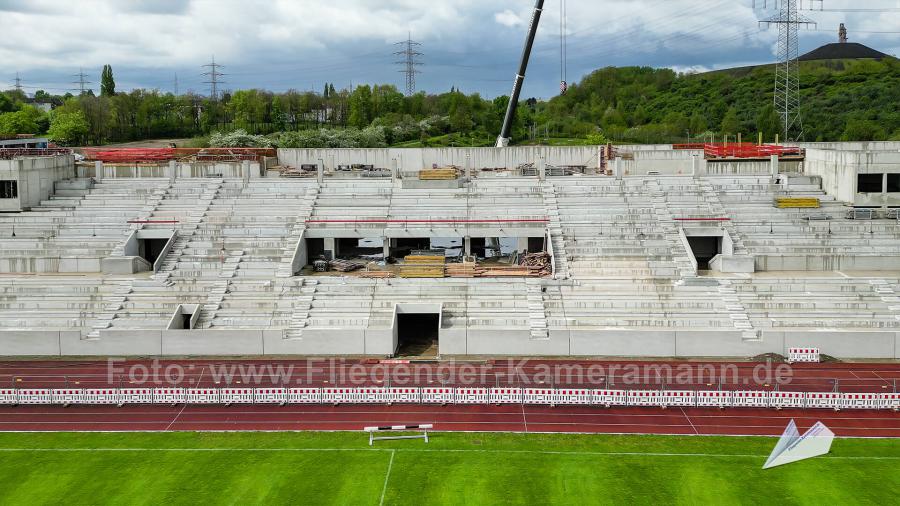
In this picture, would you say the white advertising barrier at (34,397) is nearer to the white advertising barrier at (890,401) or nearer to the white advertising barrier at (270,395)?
the white advertising barrier at (270,395)

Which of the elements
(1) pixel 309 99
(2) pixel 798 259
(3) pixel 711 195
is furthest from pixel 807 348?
(1) pixel 309 99

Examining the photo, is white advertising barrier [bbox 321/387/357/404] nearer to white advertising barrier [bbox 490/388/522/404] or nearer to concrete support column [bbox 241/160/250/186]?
white advertising barrier [bbox 490/388/522/404]

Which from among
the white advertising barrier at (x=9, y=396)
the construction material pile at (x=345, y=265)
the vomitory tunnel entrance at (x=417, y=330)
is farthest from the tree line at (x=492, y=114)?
the white advertising barrier at (x=9, y=396)

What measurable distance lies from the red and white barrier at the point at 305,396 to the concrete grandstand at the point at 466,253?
637 cm

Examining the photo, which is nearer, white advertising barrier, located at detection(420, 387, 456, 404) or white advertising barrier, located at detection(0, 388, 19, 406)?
white advertising barrier, located at detection(420, 387, 456, 404)

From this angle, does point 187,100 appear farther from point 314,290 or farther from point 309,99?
point 314,290

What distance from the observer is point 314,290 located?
40375 millimetres

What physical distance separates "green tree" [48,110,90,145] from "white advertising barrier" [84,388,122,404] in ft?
206

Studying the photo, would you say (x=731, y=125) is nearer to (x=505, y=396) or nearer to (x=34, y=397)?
(x=505, y=396)


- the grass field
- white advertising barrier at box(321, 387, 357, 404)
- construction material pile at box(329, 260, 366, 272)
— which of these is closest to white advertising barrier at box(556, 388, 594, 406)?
the grass field

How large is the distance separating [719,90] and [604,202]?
70932 millimetres

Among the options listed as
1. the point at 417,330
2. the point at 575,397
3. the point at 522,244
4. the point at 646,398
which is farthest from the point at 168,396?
the point at 522,244

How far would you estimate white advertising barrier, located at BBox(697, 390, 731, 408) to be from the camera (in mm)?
29641

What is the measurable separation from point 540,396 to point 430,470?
6690 mm
